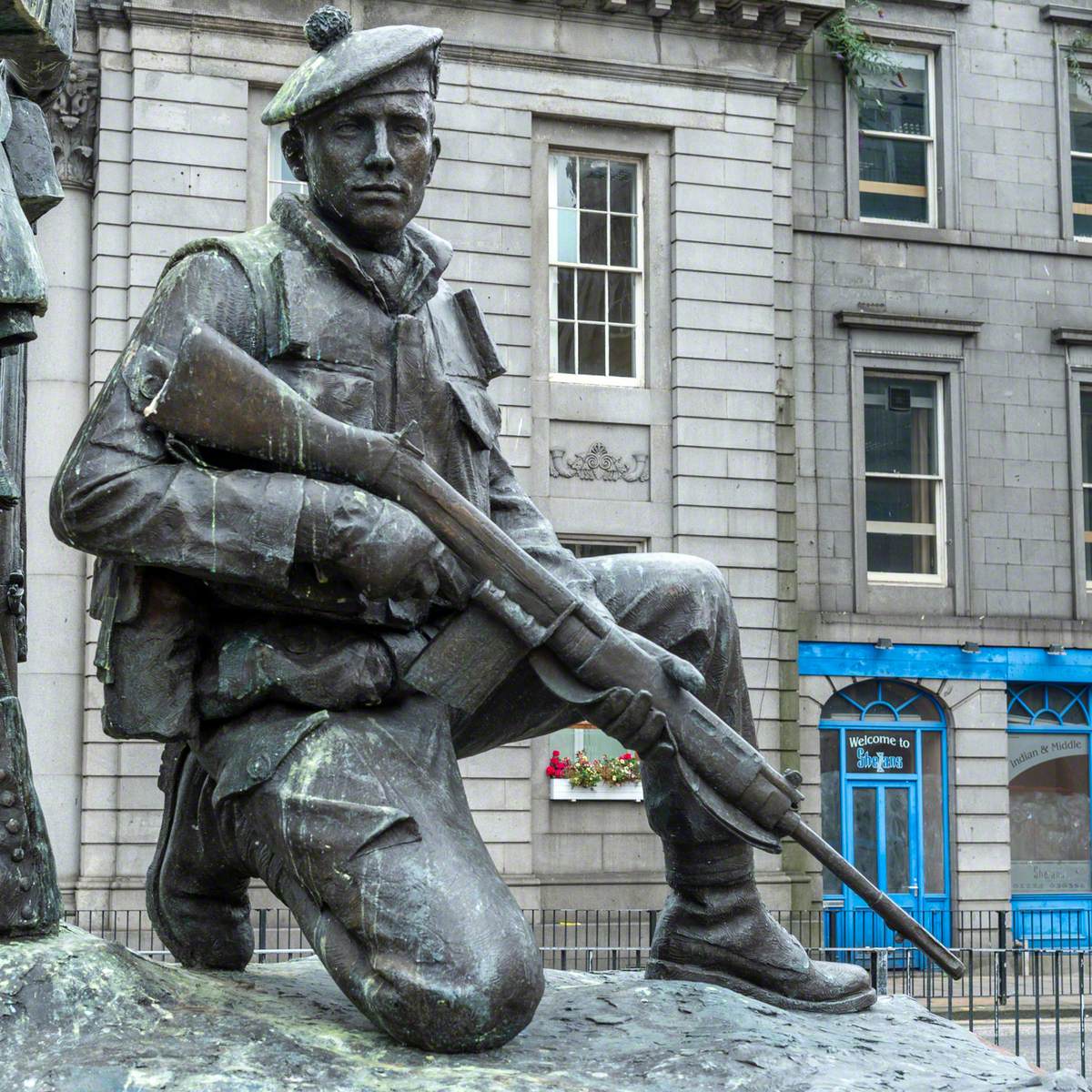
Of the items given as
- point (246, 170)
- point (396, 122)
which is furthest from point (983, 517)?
point (396, 122)

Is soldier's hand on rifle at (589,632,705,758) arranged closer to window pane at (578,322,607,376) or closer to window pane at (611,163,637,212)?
window pane at (578,322,607,376)

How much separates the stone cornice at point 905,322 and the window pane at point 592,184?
3197mm

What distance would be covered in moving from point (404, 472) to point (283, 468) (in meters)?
0.28

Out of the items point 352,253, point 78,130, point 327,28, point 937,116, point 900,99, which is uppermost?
point 900,99

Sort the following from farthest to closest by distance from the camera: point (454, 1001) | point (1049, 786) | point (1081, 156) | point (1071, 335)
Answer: point (1081, 156) → point (1071, 335) → point (1049, 786) → point (454, 1001)

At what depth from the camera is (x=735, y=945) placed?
504cm

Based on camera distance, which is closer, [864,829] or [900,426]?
[864,829]

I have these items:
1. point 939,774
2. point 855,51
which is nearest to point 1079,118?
point 855,51

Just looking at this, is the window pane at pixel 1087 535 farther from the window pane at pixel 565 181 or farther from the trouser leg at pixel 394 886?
the trouser leg at pixel 394 886

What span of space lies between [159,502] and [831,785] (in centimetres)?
1855

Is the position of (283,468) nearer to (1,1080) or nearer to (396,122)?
(396,122)

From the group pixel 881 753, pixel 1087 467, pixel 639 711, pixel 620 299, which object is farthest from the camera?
pixel 1087 467

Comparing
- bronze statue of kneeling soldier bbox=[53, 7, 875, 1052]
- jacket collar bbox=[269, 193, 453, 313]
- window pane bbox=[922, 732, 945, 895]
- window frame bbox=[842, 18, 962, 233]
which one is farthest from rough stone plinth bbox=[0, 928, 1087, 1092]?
window frame bbox=[842, 18, 962, 233]

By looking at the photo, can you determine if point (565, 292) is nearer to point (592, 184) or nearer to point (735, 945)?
point (592, 184)
